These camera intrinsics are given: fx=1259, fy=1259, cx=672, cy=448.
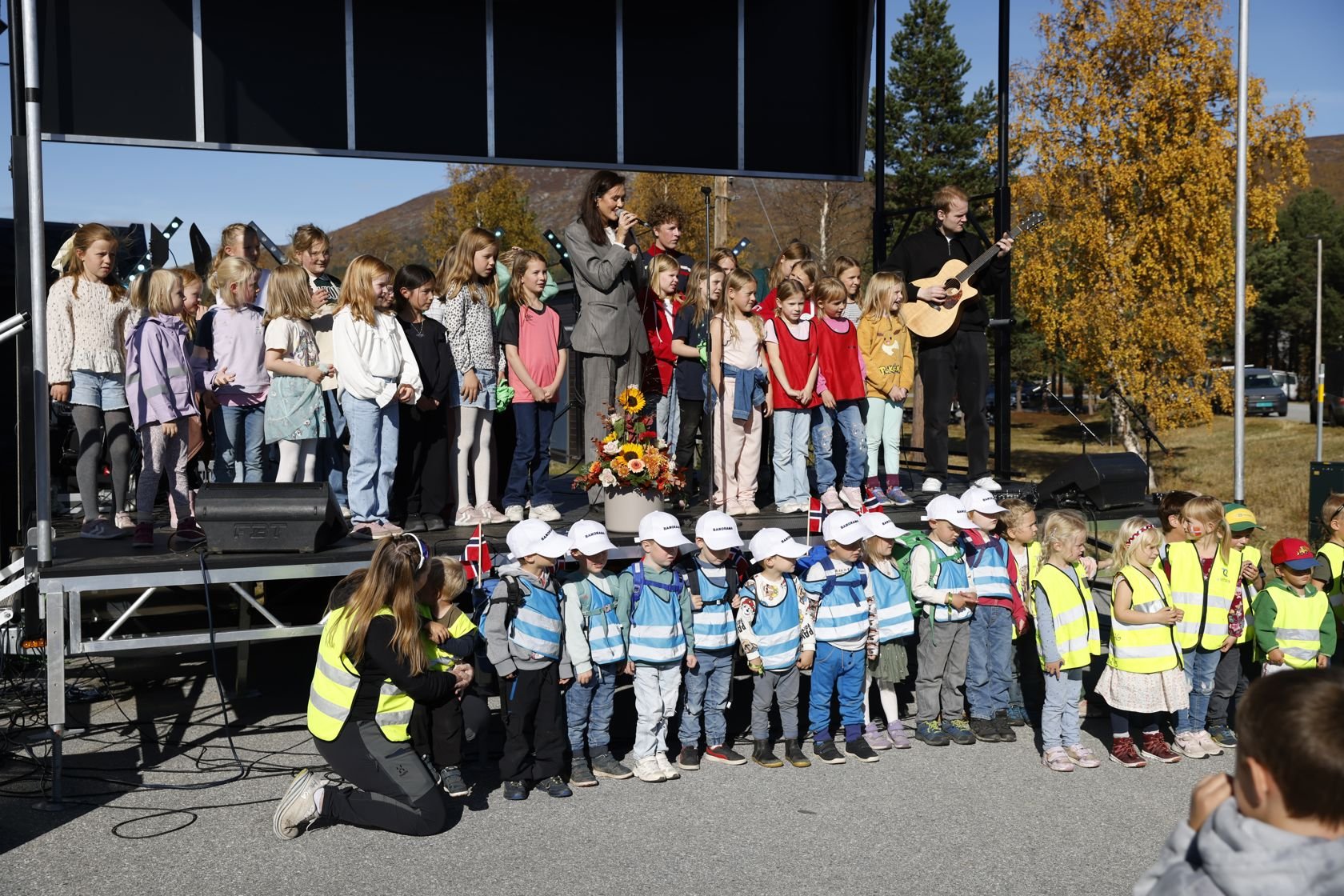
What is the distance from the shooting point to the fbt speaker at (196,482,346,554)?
641 centimetres

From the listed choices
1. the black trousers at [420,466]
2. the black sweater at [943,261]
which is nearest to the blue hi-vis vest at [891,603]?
the black trousers at [420,466]

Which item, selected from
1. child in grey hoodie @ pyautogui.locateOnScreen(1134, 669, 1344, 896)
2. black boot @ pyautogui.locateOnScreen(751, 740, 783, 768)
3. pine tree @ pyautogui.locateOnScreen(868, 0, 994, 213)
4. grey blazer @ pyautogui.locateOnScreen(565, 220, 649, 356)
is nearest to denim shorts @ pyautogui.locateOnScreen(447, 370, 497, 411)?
grey blazer @ pyautogui.locateOnScreen(565, 220, 649, 356)

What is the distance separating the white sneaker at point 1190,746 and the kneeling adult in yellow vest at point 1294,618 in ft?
1.83

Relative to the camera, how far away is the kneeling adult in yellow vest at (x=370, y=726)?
5.50 metres

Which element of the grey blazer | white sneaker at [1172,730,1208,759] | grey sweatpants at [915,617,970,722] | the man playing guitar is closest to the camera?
white sneaker at [1172,730,1208,759]

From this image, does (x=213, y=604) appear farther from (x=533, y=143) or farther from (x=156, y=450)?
(x=533, y=143)

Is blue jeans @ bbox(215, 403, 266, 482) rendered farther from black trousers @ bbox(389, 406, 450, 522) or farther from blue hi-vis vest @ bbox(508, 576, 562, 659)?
blue hi-vis vest @ bbox(508, 576, 562, 659)

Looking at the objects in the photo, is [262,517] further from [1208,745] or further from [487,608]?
[1208,745]

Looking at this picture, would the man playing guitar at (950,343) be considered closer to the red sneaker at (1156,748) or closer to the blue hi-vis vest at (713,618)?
the red sneaker at (1156,748)

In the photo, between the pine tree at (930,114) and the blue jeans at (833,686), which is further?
the pine tree at (930,114)

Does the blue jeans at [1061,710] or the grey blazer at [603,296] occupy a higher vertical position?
the grey blazer at [603,296]

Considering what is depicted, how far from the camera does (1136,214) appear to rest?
925 inches

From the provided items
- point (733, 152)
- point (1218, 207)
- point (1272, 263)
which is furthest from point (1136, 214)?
point (1272, 263)

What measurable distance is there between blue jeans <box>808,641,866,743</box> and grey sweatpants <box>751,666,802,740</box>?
11cm
